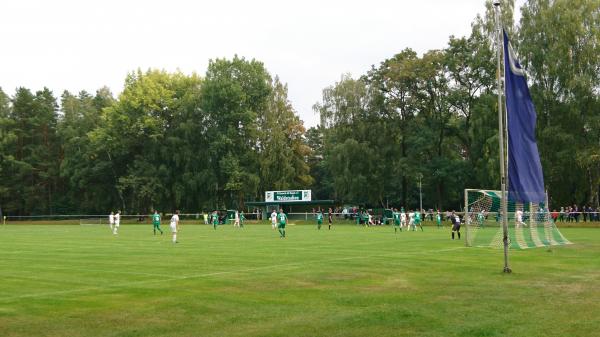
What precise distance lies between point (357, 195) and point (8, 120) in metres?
59.3

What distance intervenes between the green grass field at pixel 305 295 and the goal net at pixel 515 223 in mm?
5954

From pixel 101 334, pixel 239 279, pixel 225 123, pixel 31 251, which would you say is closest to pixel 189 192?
pixel 225 123

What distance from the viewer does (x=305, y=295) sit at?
14.4 m

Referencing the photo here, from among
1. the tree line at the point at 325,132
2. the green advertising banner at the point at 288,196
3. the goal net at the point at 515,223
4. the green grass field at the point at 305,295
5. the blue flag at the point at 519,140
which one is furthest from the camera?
the green advertising banner at the point at 288,196

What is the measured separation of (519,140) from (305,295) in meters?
8.42

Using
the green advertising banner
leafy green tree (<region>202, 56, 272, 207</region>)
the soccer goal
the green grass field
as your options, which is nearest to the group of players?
leafy green tree (<region>202, 56, 272, 207</region>)

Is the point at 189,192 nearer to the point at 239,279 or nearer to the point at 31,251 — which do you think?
the point at 31,251

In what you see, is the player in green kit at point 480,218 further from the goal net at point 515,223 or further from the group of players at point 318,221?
the group of players at point 318,221

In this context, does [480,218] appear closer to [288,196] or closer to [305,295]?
[305,295]

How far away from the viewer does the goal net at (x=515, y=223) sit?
30.7m

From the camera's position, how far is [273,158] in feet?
279

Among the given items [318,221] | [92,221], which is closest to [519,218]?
[318,221]

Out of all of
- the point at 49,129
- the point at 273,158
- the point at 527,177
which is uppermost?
the point at 49,129

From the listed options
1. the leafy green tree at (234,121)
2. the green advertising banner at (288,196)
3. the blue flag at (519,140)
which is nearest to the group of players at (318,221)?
the leafy green tree at (234,121)
